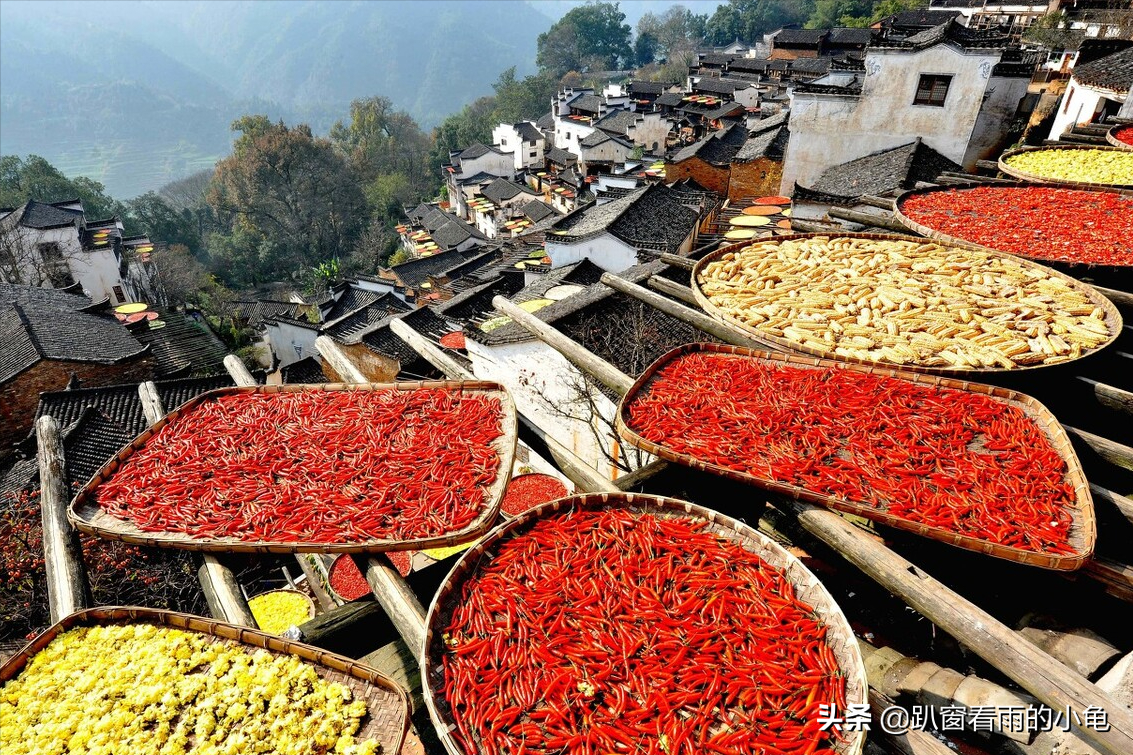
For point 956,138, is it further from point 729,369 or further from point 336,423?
point 336,423

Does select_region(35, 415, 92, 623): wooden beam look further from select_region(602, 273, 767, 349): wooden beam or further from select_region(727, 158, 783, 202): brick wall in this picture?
select_region(727, 158, 783, 202): brick wall

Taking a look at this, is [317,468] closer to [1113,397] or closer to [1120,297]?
[1113,397]

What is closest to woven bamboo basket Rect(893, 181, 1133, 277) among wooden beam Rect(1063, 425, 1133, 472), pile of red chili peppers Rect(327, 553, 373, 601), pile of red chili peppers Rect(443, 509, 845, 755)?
wooden beam Rect(1063, 425, 1133, 472)

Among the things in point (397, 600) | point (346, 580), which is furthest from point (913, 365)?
point (346, 580)

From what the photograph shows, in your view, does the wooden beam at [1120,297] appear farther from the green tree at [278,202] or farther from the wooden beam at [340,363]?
the green tree at [278,202]

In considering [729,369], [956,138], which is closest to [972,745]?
[729,369]

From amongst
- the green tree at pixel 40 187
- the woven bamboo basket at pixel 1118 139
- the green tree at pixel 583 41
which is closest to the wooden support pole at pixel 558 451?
the woven bamboo basket at pixel 1118 139
